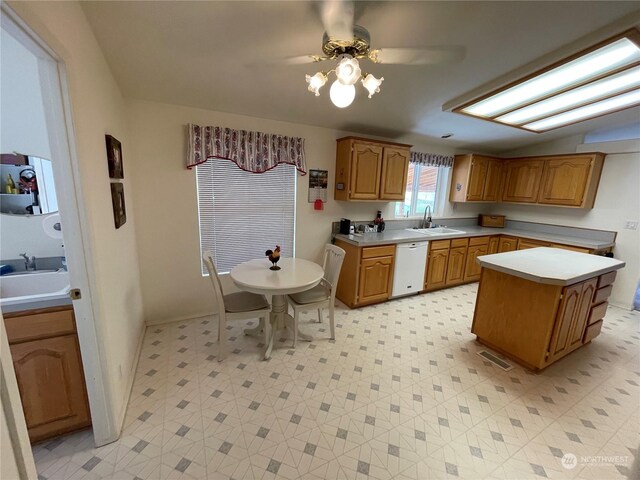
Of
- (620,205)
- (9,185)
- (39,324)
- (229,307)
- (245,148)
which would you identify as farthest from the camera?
(620,205)

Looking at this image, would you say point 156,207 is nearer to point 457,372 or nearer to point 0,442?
point 0,442

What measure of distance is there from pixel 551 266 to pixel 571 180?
2547mm

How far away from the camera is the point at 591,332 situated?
8.48 feet

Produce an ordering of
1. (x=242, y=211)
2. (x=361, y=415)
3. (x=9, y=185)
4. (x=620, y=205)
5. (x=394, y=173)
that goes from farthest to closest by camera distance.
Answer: (x=620, y=205)
(x=394, y=173)
(x=242, y=211)
(x=361, y=415)
(x=9, y=185)

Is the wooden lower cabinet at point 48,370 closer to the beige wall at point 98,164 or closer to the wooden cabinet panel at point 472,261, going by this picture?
the beige wall at point 98,164

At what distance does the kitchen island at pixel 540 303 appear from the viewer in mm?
2086

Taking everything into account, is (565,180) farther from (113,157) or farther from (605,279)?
(113,157)

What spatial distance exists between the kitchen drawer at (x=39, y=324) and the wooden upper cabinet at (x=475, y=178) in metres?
4.85

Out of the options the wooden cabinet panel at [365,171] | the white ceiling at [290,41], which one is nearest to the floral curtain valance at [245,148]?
the white ceiling at [290,41]

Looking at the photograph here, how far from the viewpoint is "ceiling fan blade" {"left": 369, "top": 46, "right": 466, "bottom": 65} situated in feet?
6.01

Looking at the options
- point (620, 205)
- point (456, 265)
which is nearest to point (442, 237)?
point (456, 265)

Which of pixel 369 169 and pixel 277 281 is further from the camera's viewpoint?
pixel 369 169

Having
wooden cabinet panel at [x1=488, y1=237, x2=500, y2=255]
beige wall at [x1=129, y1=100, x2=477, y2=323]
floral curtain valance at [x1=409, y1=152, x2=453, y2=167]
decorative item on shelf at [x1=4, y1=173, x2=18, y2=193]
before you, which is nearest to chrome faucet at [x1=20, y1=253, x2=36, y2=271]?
decorative item on shelf at [x1=4, y1=173, x2=18, y2=193]

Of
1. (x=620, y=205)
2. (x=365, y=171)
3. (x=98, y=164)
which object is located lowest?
(x=620, y=205)
